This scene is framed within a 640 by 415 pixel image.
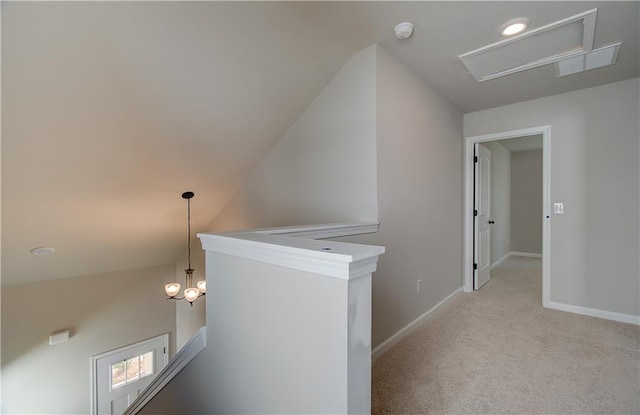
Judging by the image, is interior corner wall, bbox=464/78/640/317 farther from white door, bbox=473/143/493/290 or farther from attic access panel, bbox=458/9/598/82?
attic access panel, bbox=458/9/598/82

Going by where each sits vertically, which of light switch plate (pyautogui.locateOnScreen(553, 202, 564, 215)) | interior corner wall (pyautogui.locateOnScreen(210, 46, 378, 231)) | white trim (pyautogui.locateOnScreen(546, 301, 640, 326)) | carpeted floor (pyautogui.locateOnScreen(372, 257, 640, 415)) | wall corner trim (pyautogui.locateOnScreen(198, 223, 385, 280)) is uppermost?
interior corner wall (pyautogui.locateOnScreen(210, 46, 378, 231))

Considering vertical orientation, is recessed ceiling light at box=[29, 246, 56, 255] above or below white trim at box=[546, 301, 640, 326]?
above

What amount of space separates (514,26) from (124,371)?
6.00 meters

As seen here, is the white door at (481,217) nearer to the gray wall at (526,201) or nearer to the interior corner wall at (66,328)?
the gray wall at (526,201)

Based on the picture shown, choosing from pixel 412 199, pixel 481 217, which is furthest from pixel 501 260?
pixel 412 199

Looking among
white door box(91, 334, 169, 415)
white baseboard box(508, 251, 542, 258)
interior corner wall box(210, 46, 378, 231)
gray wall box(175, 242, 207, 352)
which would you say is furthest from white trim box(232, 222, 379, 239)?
white baseboard box(508, 251, 542, 258)

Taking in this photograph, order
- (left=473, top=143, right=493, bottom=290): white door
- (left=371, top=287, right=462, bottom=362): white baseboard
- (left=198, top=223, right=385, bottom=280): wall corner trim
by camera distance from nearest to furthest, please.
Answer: (left=198, top=223, right=385, bottom=280): wall corner trim < (left=371, top=287, right=462, bottom=362): white baseboard < (left=473, top=143, right=493, bottom=290): white door

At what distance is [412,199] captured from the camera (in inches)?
106

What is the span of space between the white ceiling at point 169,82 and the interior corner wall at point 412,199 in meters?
0.26

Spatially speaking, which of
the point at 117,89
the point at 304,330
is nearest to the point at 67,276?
the point at 117,89

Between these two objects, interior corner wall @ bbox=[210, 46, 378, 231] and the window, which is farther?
the window

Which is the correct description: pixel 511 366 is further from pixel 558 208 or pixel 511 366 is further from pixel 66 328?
pixel 66 328

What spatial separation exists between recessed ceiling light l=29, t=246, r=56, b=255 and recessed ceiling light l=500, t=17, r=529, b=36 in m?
4.50

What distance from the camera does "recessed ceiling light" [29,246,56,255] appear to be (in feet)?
9.56
